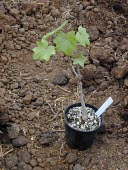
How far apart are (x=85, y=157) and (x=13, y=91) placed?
628 millimetres

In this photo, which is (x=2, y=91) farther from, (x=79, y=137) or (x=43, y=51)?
(x=43, y=51)

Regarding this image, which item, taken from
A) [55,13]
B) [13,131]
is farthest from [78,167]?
[55,13]

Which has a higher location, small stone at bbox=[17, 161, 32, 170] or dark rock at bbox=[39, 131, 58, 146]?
dark rock at bbox=[39, 131, 58, 146]

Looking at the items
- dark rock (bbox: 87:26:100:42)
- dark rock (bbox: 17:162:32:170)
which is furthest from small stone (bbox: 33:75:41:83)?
dark rock (bbox: 17:162:32:170)

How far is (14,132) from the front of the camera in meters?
2.04

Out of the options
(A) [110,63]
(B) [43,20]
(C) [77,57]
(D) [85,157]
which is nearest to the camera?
(C) [77,57]

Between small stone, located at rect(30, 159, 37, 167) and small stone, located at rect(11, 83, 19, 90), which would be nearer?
small stone, located at rect(30, 159, 37, 167)

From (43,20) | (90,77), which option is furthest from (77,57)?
(43,20)

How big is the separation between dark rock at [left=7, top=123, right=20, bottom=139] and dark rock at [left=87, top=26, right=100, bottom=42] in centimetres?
86

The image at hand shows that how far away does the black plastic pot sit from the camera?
73.9 inches

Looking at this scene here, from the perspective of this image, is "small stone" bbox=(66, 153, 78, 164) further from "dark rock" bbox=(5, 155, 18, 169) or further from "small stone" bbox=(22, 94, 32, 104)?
"small stone" bbox=(22, 94, 32, 104)

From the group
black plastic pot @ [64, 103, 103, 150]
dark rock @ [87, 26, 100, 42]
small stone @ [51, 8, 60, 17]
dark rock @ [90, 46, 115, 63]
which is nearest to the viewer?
black plastic pot @ [64, 103, 103, 150]

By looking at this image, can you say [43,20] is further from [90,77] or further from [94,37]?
[90,77]

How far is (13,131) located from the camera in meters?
2.05
